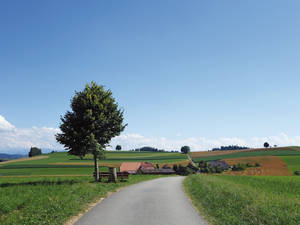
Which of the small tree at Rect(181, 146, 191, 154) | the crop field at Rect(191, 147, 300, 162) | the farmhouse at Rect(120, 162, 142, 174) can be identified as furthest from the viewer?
the small tree at Rect(181, 146, 191, 154)

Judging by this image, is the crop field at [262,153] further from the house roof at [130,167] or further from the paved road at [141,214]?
the paved road at [141,214]

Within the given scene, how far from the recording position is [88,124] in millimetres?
24062

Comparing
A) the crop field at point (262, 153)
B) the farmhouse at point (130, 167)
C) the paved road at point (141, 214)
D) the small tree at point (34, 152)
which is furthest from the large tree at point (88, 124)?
the small tree at point (34, 152)

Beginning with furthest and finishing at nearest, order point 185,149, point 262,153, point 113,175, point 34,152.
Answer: point 185,149 → point 34,152 → point 262,153 → point 113,175

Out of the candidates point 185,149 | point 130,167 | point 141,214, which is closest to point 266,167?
point 130,167

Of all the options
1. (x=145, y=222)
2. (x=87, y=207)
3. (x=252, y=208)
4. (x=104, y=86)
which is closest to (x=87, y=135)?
(x=104, y=86)

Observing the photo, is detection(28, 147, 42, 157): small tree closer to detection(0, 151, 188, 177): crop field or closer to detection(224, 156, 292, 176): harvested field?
detection(0, 151, 188, 177): crop field

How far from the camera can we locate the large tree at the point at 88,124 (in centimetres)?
2377

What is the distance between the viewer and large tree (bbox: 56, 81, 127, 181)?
2377cm

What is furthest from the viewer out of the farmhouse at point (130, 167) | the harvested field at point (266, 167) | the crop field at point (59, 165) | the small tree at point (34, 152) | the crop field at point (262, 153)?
the small tree at point (34, 152)

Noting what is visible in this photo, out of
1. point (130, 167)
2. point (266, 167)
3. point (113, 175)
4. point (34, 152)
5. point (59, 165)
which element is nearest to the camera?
point (113, 175)

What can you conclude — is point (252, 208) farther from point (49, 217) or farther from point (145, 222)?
point (49, 217)

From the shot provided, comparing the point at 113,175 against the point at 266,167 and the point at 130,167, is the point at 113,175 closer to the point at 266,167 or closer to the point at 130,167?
the point at 130,167

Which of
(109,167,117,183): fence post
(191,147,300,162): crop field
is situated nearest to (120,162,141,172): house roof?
(191,147,300,162): crop field
